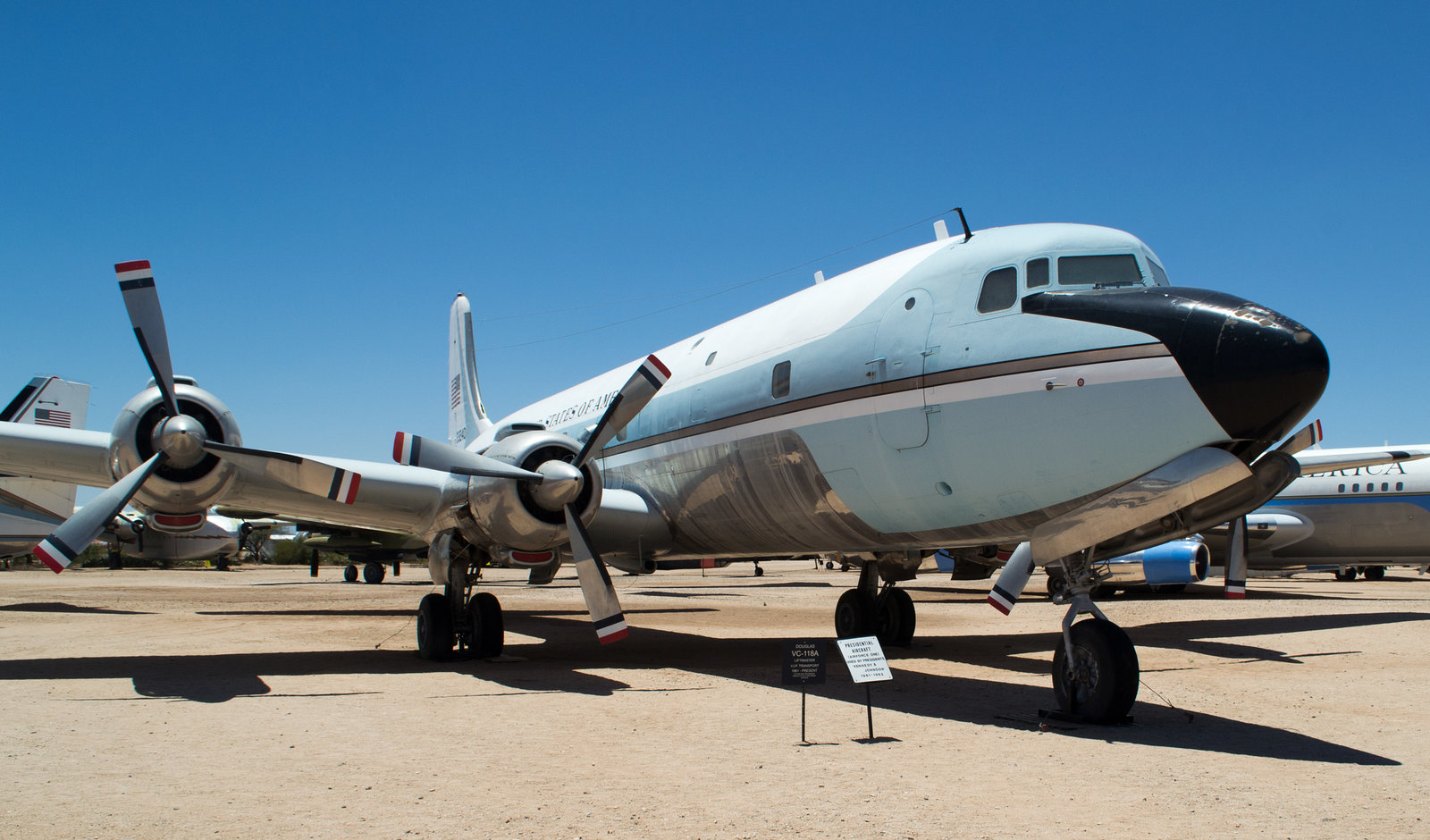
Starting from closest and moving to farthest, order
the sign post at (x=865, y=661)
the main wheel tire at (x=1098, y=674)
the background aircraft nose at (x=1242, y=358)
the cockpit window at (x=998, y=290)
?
the background aircraft nose at (x=1242, y=358), the sign post at (x=865, y=661), the main wheel tire at (x=1098, y=674), the cockpit window at (x=998, y=290)

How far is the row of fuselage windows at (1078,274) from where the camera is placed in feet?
25.6

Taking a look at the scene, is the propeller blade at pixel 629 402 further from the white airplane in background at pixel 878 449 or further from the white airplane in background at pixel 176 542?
the white airplane in background at pixel 176 542

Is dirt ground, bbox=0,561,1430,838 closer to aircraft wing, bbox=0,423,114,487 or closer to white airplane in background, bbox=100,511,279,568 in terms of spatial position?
aircraft wing, bbox=0,423,114,487

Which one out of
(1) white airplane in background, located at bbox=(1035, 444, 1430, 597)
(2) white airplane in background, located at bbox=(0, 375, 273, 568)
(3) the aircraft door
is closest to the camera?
(3) the aircraft door

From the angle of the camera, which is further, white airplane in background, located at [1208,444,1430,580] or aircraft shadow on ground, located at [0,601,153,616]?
white airplane in background, located at [1208,444,1430,580]

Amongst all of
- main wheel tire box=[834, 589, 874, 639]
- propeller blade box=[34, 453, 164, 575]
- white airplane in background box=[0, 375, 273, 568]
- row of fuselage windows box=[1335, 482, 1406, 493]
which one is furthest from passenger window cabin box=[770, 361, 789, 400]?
row of fuselage windows box=[1335, 482, 1406, 493]

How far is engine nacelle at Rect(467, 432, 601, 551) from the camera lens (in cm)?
1034

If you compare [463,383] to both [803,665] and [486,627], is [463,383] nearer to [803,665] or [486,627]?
[486,627]

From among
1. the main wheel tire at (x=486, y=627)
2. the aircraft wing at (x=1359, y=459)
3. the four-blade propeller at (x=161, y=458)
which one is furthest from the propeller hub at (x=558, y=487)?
the aircraft wing at (x=1359, y=459)

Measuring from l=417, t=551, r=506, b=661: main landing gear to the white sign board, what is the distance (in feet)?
19.2

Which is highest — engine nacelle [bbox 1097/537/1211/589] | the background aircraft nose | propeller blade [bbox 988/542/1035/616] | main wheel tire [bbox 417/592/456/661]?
the background aircraft nose

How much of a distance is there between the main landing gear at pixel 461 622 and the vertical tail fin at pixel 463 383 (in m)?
8.43

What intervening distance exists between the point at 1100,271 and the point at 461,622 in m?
8.28

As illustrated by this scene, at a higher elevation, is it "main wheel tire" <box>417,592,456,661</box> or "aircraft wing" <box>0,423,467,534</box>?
"aircraft wing" <box>0,423,467,534</box>
